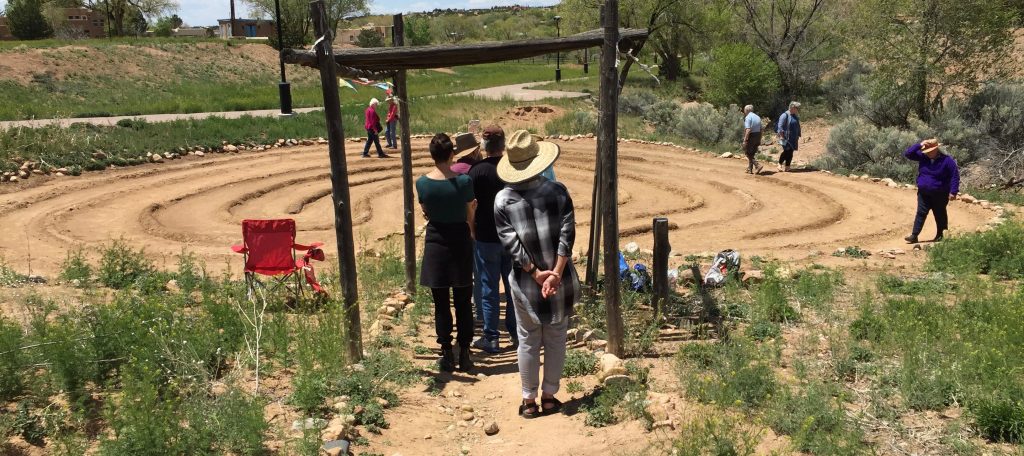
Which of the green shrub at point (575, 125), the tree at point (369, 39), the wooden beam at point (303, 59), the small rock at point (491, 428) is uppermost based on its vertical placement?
the tree at point (369, 39)

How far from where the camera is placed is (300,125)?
2352cm

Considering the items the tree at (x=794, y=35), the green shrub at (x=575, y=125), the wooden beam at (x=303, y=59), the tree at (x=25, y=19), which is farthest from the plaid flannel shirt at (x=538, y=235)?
the tree at (x=25, y=19)

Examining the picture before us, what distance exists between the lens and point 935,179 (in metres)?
11.2

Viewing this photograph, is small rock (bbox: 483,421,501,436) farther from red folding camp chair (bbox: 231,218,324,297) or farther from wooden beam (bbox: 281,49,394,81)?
red folding camp chair (bbox: 231,218,324,297)

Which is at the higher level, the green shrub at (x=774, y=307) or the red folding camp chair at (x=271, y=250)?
the red folding camp chair at (x=271, y=250)

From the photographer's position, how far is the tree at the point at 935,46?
2295 cm

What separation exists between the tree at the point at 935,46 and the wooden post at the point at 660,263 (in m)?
19.1

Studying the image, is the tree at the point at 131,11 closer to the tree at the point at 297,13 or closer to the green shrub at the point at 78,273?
the tree at the point at 297,13

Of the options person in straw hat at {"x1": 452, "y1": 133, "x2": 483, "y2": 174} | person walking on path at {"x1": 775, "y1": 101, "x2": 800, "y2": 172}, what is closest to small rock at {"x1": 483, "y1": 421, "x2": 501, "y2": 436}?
person in straw hat at {"x1": 452, "y1": 133, "x2": 483, "y2": 174}

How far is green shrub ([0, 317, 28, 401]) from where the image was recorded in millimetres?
5523

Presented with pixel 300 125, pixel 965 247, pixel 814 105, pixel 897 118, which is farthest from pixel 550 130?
pixel 965 247

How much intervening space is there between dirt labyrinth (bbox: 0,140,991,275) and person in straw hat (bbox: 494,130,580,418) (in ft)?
20.4

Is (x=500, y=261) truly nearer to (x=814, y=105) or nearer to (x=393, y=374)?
(x=393, y=374)

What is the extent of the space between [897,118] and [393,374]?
2217 cm
